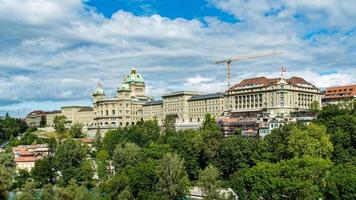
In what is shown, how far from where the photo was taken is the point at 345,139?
56.8m

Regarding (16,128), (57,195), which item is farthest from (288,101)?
(16,128)

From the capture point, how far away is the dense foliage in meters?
42.5

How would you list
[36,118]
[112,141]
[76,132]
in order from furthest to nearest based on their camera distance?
[36,118], [76,132], [112,141]

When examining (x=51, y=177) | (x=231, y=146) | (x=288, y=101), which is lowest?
(x=51, y=177)

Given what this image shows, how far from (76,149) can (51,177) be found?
532 cm

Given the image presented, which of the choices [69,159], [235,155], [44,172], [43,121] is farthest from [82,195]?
[43,121]

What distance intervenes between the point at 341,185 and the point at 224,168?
23206 mm

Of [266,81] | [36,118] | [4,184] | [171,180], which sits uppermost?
[266,81]

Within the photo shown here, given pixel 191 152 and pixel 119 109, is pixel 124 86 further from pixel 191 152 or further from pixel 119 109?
pixel 191 152

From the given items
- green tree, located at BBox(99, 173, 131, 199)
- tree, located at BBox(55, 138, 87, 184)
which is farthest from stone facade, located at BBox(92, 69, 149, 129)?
green tree, located at BBox(99, 173, 131, 199)

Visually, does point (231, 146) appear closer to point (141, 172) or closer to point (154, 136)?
point (141, 172)

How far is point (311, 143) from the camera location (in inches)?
2087

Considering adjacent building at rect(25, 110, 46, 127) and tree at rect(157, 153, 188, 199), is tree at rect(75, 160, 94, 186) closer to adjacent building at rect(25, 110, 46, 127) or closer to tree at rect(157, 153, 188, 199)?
tree at rect(157, 153, 188, 199)

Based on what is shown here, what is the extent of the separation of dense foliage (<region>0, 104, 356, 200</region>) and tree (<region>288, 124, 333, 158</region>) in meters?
0.10
